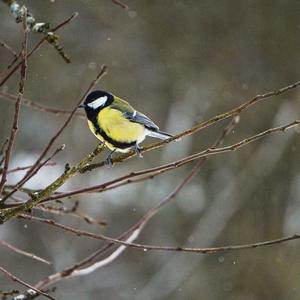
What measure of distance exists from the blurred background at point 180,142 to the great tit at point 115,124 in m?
5.60

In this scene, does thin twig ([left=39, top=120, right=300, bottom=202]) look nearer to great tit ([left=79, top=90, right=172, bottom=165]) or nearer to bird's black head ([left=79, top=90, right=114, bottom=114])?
great tit ([left=79, top=90, right=172, bottom=165])

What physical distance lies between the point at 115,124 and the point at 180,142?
6.44 m

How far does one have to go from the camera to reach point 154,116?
8562mm

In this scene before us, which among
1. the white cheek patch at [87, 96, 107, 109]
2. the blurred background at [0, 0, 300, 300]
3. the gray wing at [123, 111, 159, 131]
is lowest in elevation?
the white cheek patch at [87, 96, 107, 109]

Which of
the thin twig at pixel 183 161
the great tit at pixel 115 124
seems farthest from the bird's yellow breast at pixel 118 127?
the thin twig at pixel 183 161

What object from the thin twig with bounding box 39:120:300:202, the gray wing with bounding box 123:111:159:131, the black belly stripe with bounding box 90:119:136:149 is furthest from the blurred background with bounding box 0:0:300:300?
the thin twig with bounding box 39:120:300:202

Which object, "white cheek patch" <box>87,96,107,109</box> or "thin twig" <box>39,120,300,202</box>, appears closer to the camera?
"thin twig" <box>39,120,300,202</box>

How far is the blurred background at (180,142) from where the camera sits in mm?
8062

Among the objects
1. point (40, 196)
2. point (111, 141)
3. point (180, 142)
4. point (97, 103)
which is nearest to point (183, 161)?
point (40, 196)

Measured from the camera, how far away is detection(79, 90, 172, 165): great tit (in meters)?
2.12

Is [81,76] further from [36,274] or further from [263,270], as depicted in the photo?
[263,270]

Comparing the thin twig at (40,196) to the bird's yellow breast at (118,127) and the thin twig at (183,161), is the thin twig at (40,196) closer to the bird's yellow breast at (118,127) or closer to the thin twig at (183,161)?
the thin twig at (183,161)

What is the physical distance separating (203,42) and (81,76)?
1.47 meters

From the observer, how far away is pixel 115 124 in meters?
2.15
